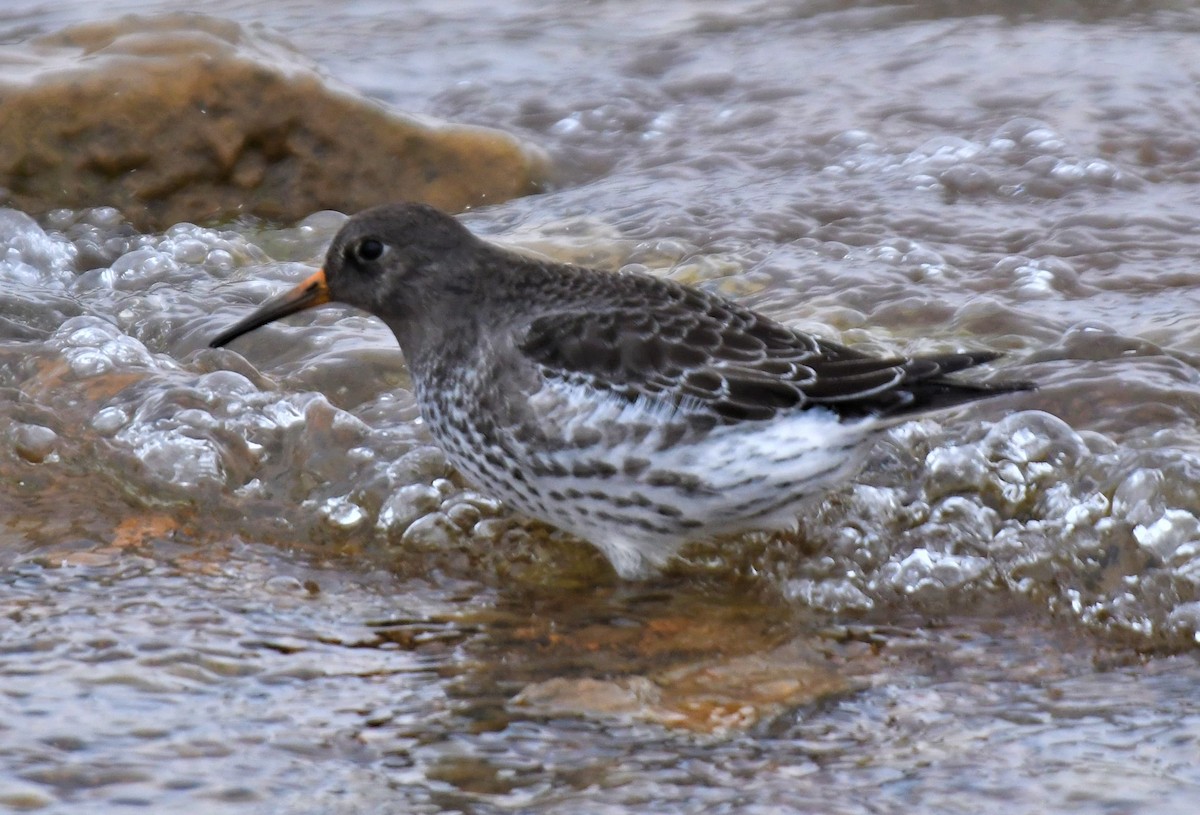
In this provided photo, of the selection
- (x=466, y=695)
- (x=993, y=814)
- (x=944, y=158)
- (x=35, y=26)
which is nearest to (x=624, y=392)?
(x=466, y=695)

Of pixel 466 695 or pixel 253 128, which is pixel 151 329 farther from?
pixel 466 695

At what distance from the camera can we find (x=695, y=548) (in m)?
5.20

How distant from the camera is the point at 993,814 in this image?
339 cm

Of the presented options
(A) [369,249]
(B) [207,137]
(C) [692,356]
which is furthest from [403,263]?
(B) [207,137]

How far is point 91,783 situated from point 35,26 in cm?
739

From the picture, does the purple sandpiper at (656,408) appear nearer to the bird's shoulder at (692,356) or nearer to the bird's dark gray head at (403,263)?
the bird's shoulder at (692,356)

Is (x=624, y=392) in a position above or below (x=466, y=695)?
above

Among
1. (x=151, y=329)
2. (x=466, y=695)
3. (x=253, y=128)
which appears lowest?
(x=466, y=695)

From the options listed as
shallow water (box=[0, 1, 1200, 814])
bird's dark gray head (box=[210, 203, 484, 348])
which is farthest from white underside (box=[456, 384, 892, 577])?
bird's dark gray head (box=[210, 203, 484, 348])

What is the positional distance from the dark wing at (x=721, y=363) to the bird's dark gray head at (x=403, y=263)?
0.48 meters

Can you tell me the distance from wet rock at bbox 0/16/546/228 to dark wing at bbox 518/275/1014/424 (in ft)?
10.3

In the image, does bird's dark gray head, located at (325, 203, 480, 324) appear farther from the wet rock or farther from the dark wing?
the wet rock

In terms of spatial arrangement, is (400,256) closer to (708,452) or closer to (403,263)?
(403,263)

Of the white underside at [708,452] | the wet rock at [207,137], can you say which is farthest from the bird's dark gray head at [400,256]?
the wet rock at [207,137]
